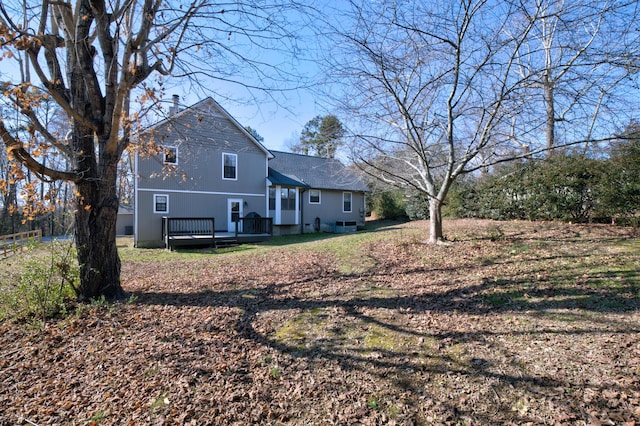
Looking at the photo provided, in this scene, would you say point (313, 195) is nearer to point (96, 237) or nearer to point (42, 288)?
point (96, 237)

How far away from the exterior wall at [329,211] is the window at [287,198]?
935mm

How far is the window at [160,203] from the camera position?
1448cm

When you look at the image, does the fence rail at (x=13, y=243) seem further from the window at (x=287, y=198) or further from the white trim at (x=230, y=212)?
the window at (x=287, y=198)

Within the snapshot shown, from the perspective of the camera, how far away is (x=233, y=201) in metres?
16.6

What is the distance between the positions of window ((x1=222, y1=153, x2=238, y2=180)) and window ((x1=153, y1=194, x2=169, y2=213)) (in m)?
2.96

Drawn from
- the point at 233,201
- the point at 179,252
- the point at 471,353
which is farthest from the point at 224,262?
the point at 233,201

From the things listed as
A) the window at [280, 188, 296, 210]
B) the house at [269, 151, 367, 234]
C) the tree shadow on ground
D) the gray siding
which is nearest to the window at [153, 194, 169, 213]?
the gray siding

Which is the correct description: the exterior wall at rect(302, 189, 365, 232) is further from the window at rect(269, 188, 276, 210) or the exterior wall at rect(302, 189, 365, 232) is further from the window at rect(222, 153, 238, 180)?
the window at rect(222, 153, 238, 180)

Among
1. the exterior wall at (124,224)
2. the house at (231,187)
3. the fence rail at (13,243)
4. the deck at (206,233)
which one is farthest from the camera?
the exterior wall at (124,224)

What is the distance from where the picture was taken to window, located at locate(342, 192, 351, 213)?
21094 mm

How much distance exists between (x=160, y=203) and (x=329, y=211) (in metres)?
9.81

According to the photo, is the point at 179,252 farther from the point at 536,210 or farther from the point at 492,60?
the point at 536,210

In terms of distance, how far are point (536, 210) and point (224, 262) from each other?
10308 mm

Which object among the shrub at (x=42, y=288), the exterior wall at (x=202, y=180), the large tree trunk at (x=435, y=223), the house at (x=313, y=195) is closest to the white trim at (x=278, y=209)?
the house at (x=313, y=195)
